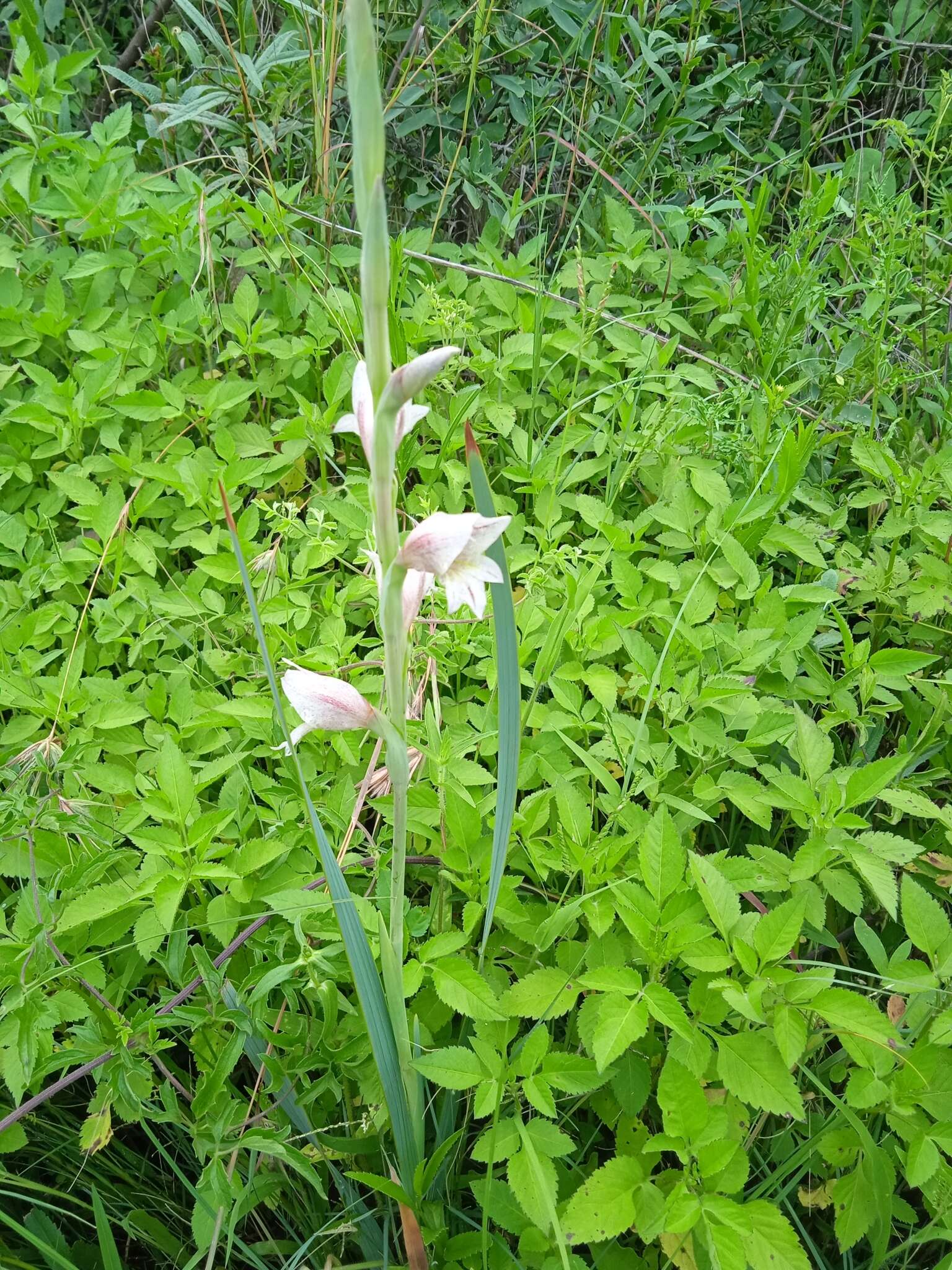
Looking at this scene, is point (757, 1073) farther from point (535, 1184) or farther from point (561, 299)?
point (561, 299)

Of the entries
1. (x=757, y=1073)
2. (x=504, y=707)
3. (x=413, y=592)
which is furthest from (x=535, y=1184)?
(x=413, y=592)

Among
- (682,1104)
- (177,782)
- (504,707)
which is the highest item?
(504,707)

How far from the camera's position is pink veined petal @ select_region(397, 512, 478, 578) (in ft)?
2.52

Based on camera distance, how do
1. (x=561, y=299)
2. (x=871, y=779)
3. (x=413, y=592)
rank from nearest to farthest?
1. (x=413, y=592)
2. (x=871, y=779)
3. (x=561, y=299)

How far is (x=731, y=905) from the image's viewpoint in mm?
1101

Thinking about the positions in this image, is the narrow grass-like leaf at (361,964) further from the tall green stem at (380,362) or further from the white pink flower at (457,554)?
the white pink flower at (457,554)

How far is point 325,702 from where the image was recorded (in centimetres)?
84

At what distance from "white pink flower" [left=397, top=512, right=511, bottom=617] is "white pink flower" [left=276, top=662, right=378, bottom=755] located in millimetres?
135

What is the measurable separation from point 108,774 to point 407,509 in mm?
813

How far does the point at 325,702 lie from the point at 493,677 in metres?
0.64

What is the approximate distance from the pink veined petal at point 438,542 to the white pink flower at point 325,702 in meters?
0.15

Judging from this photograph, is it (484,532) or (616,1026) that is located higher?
(484,532)

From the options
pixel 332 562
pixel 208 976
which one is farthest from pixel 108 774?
pixel 332 562

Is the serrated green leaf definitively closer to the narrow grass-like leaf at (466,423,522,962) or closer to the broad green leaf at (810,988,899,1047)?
the narrow grass-like leaf at (466,423,522,962)
